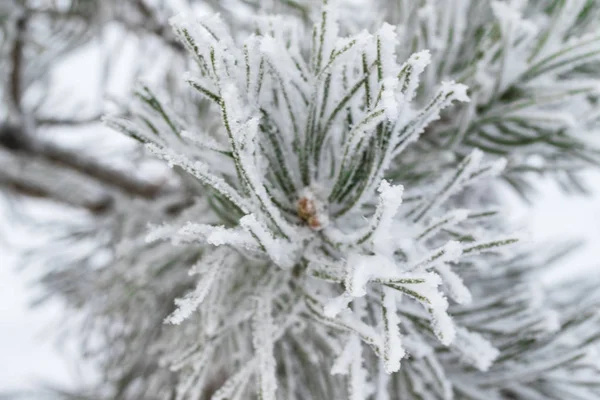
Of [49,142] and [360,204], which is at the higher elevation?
[49,142]

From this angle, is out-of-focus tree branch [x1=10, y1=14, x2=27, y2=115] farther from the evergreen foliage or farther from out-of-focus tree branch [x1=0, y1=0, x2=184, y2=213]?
the evergreen foliage

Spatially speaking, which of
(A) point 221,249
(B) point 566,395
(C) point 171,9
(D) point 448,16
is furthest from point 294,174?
(C) point 171,9

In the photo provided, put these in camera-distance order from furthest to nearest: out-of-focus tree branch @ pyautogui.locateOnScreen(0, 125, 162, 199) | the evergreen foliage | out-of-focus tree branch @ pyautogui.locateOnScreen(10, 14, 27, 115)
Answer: out-of-focus tree branch @ pyautogui.locateOnScreen(0, 125, 162, 199)
out-of-focus tree branch @ pyautogui.locateOnScreen(10, 14, 27, 115)
the evergreen foliage

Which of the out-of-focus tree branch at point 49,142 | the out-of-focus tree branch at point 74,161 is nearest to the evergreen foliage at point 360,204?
the out-of-focus tree branch at point 49,142

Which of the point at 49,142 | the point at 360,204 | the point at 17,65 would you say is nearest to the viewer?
the point at 360,204

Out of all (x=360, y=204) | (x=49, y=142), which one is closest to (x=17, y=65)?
(x=49, y=142)

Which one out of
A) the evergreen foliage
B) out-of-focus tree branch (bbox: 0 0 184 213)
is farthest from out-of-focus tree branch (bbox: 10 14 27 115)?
the evergreen foliage

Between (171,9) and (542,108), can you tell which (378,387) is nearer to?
(542,108)

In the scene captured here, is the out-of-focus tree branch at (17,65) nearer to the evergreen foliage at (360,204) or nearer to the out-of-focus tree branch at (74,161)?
the out-of-focus tree branch at (74,161)

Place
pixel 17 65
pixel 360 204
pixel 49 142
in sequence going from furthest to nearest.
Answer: pixel 49 142 → pixel 17 65 → pixel 360 204

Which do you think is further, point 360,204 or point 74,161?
point 74,161

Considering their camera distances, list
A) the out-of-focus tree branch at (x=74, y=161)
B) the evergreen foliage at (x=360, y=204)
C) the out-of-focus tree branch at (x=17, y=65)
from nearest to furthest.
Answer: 1. the evergreen foliage at (x=360, y=204)
2. the out-of-focus tree branch at (x=17, y=65)
3. the out-of-focus tree branch at (x=74, y=161)

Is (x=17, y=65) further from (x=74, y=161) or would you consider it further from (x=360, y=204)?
(x=360, y=204)

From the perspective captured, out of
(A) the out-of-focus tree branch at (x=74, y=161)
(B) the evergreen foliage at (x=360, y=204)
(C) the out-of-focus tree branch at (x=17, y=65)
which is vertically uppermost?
(A) the out-of-focus tree branch at (x=74, y=161)
